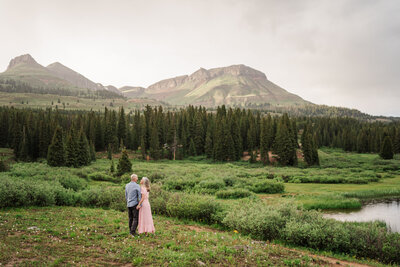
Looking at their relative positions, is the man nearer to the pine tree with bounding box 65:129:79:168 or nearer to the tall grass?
the tall grass

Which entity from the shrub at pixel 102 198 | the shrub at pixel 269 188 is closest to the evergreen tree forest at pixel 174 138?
the shrub at pixel 269 188

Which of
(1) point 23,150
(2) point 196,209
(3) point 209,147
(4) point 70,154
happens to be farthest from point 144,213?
(1) point 23,150

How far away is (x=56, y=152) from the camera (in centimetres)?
5778

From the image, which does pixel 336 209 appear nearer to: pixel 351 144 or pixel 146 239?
pixel 146 239

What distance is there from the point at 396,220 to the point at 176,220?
71.4 ft

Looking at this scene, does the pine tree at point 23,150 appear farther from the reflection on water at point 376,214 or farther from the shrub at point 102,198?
the reflection on water at point 376,214

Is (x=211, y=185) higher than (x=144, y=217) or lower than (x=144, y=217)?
lower

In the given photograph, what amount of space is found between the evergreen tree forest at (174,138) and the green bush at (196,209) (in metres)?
50.5

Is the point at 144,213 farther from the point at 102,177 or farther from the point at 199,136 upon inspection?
the point at 199,136

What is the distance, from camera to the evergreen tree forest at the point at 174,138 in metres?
72.1

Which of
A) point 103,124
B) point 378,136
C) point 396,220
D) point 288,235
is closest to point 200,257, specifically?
point 288,235

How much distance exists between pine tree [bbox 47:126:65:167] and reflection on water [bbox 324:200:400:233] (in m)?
57.3

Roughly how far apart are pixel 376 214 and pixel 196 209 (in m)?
20.9

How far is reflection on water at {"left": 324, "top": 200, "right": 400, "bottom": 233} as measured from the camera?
23344 millimetres
